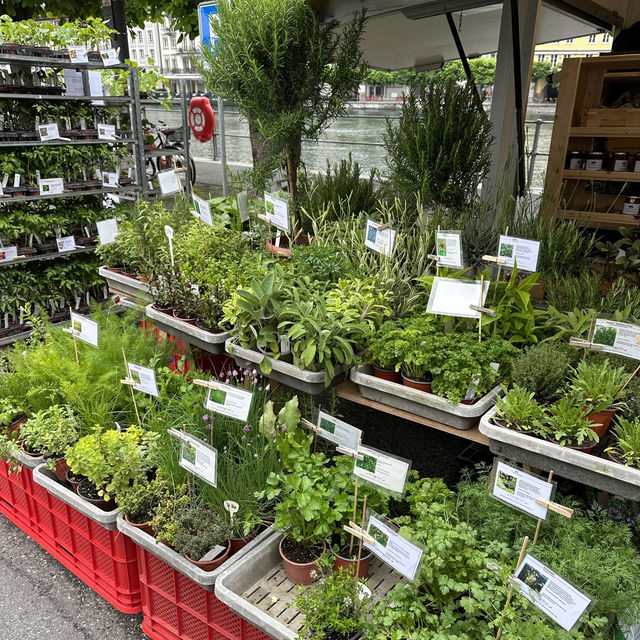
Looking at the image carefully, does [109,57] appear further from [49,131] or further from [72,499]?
[72,499]

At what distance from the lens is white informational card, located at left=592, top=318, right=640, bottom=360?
1.67 metres

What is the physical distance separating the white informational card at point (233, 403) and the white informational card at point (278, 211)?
1022 mm

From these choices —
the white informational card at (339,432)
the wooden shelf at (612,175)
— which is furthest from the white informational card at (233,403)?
the wooden shelf at (612,175)

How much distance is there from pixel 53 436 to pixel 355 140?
8.52 m

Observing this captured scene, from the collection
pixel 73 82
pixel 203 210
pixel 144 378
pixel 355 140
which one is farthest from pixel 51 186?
pixel 355 140

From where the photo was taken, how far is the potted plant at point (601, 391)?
1.64 m

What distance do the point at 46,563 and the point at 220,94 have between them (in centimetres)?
241

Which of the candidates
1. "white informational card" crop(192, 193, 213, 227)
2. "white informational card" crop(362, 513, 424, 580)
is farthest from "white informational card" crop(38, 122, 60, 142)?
"white informational card" crop(362, 513, 424, 580)

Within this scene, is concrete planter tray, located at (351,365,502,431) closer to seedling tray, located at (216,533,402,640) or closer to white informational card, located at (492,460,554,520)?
white informational card, located at (492,460,554,520)

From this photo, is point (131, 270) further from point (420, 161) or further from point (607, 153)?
point (607, 153)

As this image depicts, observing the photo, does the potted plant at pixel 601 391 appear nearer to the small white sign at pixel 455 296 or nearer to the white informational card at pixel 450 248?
the small white sign at pixel 455 296

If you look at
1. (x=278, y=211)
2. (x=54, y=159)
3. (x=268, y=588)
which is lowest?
(x=268, y=588)

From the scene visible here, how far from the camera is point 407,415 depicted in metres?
1.98

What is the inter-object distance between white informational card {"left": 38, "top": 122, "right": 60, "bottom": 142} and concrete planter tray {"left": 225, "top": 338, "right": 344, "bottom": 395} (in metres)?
2.80
